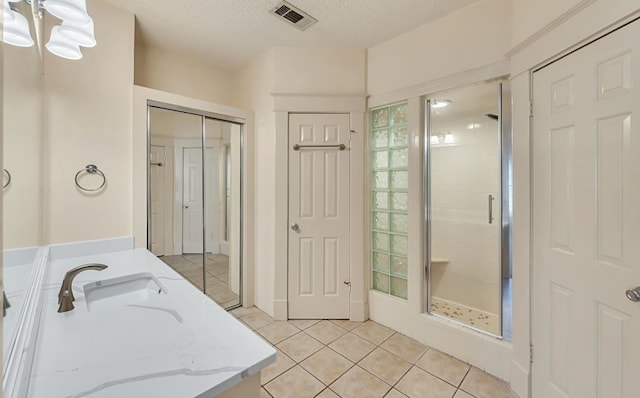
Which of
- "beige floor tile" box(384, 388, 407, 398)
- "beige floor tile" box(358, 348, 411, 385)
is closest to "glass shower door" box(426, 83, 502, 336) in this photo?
"beige floor tile" box(358, 348, 411, 385)

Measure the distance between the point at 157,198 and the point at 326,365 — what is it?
193cm

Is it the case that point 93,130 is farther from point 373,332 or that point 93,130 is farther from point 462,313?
point 462,313

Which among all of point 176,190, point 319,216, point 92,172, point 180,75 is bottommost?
point 319,216

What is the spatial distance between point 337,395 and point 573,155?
189cm

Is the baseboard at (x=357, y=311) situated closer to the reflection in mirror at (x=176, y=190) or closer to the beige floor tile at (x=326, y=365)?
the beige floor tile at (x=326, y=365)

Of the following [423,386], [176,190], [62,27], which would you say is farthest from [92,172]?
[423,386]

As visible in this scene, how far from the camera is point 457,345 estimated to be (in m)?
2.01

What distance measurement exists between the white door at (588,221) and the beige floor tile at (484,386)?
8.1 inches

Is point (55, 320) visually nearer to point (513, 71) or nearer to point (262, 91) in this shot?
point (262, 91)

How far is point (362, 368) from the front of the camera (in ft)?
6.21

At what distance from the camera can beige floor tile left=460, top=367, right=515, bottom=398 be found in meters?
1.67

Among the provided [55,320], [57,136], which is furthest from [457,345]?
[57,136]

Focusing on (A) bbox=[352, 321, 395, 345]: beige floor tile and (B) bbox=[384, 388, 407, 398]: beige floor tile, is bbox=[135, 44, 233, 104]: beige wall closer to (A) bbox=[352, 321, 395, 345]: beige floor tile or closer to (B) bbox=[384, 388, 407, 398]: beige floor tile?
(A) bbox=[352, 321, 395, 345]: beige floor tile

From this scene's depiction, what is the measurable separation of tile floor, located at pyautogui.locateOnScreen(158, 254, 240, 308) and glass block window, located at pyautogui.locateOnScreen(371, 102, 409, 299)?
1531 millimetres
